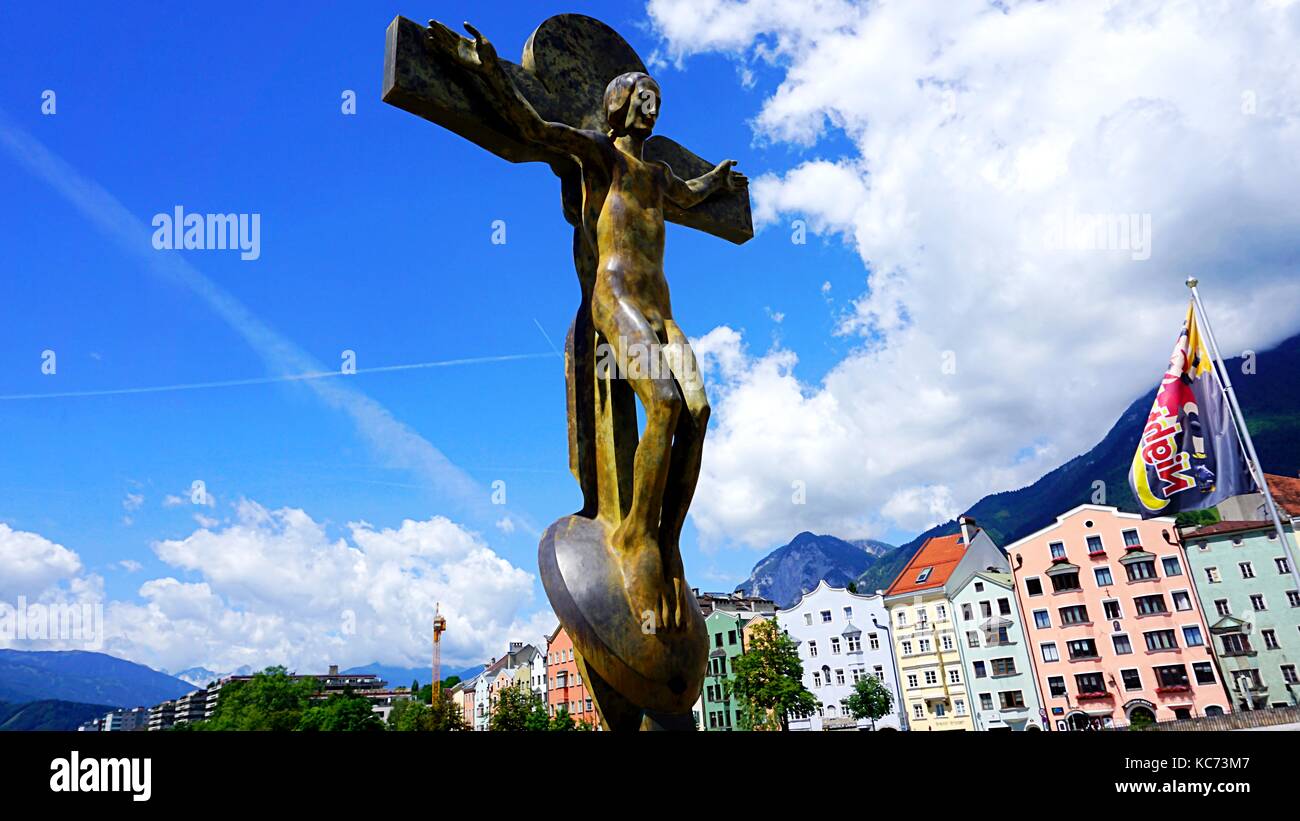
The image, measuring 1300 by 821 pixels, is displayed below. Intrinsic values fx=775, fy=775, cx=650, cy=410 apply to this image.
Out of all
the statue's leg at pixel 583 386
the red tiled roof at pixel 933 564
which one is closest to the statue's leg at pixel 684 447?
the statue's leg at pixel 583 386

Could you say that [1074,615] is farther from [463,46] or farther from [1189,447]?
[463,46]

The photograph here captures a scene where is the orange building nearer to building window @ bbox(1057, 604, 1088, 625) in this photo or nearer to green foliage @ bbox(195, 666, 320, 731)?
green foliage @ bbox(195, 666, 320, 731)

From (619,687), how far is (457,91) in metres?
5.33

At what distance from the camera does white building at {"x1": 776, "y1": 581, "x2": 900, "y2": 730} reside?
47.8m

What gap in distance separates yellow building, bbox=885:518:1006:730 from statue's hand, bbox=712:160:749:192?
138 ft

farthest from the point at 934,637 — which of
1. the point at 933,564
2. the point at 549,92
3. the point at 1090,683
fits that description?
the point at 549,92

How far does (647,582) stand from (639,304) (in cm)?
241

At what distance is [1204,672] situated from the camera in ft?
125

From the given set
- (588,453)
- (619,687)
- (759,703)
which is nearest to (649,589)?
(619,687)

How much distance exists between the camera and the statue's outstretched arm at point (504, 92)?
22.5 ft

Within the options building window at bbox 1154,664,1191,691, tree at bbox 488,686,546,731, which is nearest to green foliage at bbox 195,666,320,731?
tree at bbox 488,686,546,731

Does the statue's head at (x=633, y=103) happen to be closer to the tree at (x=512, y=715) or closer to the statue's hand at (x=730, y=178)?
the statue's hand at (x=730, y=178)
